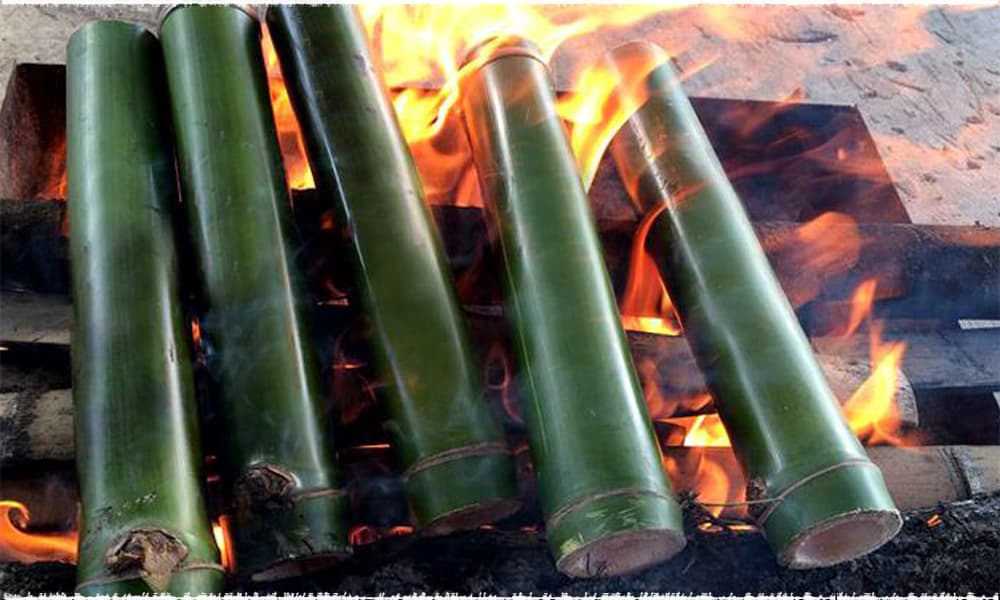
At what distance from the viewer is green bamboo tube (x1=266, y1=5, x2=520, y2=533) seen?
2.31 m

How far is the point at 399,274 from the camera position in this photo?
2541 mm

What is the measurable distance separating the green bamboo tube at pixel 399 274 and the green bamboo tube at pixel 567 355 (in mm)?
145

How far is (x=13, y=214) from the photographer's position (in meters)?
2.95

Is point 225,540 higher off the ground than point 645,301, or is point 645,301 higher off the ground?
point 645,301

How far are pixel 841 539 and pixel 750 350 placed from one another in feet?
1.52

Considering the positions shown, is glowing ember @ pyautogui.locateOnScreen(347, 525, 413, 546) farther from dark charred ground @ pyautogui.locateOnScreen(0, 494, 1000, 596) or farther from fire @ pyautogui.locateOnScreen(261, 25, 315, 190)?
fire @ pyautogui.locateOnScreen(261, 25, 315, 190)

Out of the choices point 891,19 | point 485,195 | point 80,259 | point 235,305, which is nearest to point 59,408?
point 80,259

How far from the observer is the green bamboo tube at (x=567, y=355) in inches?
85.8

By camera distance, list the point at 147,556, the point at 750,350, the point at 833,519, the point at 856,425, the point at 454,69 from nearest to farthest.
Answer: the point at 147,556
the point at 833,519
the point at 750,350
the point at 856,425
the point at 454,69

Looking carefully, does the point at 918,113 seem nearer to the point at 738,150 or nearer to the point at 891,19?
the point at 891,19

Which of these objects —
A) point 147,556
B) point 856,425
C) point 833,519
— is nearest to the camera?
point 147,556

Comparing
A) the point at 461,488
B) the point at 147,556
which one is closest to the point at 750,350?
the point at 461,488

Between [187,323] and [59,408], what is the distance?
42 centimetres

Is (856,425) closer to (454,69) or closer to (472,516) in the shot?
(472,516)
